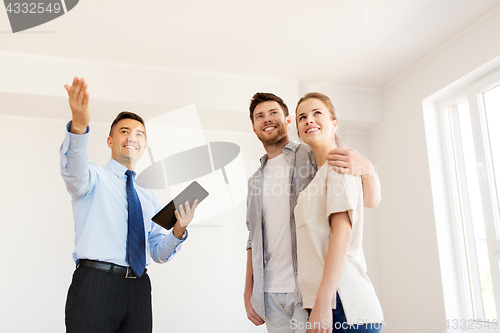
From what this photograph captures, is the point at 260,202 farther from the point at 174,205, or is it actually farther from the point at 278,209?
the point at 174,205

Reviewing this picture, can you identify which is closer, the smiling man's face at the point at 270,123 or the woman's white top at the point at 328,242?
the woman's white top at the point at 328,242

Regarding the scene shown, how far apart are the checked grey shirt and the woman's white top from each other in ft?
0.56

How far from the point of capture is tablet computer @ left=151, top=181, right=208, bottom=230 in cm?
174

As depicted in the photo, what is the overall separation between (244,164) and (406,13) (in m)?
1.76

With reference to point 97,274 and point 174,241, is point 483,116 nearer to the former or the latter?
point 174,241

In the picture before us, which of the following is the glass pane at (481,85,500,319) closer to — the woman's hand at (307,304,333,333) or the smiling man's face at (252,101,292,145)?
the smiling man's face at (252,101,292,145)

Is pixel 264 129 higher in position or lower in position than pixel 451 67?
lower

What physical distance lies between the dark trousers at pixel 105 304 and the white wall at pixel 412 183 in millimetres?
2228

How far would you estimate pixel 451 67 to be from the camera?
2807mm

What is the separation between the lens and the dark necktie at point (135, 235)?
64.1 inches

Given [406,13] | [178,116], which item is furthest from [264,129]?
[178,116]

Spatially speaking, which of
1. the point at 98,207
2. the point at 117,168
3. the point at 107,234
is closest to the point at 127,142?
Result: the point at 117,168

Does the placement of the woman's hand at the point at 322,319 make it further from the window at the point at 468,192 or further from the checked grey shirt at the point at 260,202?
the window at the point at 468,192

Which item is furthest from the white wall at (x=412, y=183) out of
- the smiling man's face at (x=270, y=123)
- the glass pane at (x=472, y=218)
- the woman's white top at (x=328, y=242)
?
the woman's white top at (x=328, y=242)
